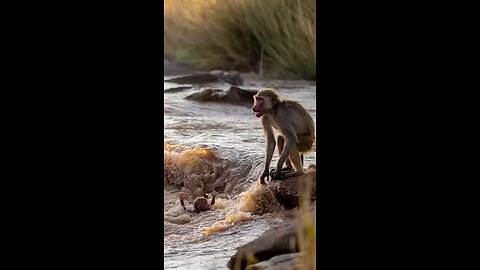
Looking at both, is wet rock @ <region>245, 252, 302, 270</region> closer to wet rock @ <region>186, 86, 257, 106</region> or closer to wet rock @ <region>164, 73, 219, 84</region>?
wet rock @ <region>186, 86, 257, 106</region>

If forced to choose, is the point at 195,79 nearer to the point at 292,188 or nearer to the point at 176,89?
the point at 176,89

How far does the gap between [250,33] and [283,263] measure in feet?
3.73

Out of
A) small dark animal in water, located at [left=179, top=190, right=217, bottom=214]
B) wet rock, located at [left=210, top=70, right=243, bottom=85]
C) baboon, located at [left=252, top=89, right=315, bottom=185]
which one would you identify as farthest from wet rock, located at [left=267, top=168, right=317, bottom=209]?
wet rock, located at [left=210, top=70, right=243, bottom=85]

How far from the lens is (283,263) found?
58.4 inches

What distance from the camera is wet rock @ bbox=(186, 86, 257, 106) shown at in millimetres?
1900

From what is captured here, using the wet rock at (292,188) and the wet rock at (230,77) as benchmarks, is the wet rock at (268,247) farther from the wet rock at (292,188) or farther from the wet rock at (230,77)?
the wet rock at (230,77)

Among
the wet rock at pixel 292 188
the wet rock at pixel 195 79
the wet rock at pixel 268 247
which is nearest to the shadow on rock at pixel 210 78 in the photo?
the wet rock at pixel 195 79

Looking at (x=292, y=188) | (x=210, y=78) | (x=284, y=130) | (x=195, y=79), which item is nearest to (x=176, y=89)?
(x=195, y=79)

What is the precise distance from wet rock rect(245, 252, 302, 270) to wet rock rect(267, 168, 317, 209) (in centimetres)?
14
